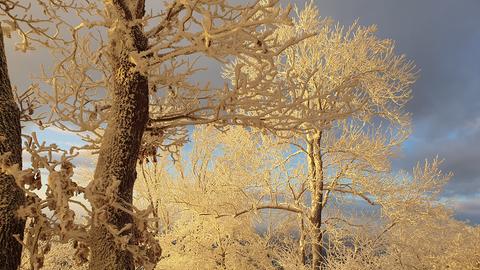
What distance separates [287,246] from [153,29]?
8.25 metres

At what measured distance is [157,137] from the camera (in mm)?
4430

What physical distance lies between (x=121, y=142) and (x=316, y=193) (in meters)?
7.77

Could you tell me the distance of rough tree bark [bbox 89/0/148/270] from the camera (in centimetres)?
330

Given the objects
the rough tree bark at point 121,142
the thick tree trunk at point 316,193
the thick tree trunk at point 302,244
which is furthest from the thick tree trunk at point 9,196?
the thick tree trunk at point 302,244

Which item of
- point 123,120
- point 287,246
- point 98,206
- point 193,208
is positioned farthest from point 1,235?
point 287,246

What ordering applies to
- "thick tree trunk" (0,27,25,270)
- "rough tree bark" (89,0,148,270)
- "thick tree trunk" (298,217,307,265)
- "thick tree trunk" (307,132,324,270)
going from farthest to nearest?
"thick tree trunk" (298,217,307,265)
"thick tree trunk" (307,132,324,270)
"rough tree bark" (89,0,148,270)
"thick tree trunk" (0,27,25,270)

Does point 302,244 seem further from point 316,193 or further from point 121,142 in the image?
point 121,142

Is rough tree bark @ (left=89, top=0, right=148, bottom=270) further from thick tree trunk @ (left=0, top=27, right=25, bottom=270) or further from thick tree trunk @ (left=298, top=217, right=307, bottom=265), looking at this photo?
thick tree trunk @ (left=298, top=217, right=307, bottom=265)

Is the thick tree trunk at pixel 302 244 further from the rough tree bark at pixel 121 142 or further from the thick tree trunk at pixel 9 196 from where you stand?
the thick tree trunk at pixel 9 196

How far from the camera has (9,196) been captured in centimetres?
312

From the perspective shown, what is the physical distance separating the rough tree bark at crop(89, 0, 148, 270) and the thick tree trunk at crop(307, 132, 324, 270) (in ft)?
24.1

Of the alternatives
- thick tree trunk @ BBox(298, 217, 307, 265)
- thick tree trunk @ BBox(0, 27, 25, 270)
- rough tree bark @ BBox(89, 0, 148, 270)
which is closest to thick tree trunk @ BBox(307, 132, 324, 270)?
thick tree trunk @ BBox(298, 217, 307, 265)

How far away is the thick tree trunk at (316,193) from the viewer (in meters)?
10.5

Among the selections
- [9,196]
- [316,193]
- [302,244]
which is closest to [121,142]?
[9,196]
